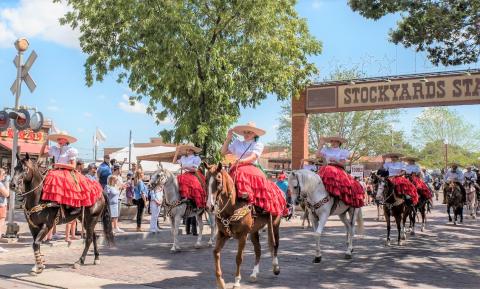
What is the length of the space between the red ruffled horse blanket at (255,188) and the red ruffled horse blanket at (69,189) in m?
3.46

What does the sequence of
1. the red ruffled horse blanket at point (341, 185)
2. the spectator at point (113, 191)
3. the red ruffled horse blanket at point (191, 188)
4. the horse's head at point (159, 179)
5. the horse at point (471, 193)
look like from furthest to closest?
1. the horse at point (471, 193)
2. the spectator at point (113, 191)
3. the horse's head at point (159, 179)
4. the red ruffled horse blanket at point (191, 188)
5. the red ruffled horse blanket at point (341, 185)

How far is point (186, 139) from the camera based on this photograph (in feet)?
63.2

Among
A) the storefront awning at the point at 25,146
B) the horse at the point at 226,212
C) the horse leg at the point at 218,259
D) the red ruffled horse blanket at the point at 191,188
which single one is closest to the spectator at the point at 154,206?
the red ruffled horse blanket at the point at 191,188

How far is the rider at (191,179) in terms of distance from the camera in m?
12.7

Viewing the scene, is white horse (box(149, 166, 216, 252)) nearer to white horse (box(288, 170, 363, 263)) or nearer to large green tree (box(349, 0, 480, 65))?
white horse (box(288, 170, 363, 263))

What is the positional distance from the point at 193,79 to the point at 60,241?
7.59 meters

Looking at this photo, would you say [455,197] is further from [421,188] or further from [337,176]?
[337,176]

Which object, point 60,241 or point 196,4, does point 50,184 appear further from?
point 196,4

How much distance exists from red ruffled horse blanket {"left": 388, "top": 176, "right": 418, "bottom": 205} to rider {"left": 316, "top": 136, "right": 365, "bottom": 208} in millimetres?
2453

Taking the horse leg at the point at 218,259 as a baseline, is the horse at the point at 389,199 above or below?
above

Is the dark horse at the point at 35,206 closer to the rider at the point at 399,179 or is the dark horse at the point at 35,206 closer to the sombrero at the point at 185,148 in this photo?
the sombrero at the point at 185,148

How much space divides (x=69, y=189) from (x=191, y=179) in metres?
3.82

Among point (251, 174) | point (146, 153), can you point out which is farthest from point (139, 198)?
point (146, 153)

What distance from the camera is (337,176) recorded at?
37.3ft
